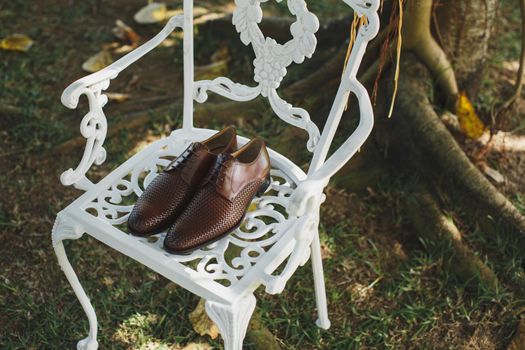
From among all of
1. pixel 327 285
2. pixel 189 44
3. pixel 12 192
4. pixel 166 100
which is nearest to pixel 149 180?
pixel 189 44

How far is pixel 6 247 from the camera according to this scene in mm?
2928

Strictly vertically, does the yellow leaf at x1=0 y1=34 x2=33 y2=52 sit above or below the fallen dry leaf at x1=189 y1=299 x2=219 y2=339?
above

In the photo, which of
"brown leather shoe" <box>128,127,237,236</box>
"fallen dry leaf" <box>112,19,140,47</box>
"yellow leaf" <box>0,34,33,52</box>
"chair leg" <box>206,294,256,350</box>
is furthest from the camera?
Answer: "fallen dry leaf" <box>112,19,140,47</box>

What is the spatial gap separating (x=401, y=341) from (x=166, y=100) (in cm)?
184

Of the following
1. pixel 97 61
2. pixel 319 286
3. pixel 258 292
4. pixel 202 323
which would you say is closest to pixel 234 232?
Answer: pixel 319 286

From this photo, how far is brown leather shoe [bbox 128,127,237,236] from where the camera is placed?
2.11 meters

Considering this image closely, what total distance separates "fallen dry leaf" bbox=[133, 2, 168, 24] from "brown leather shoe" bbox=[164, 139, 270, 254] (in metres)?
2.23

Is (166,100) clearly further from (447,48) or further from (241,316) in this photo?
(241,316)

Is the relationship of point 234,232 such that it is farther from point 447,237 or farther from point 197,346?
point 447,237

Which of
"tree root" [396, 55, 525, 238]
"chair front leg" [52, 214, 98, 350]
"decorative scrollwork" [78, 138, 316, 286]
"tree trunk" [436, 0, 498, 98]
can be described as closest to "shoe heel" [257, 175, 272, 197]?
"decorative scrollwork" [78, 138, 316, 286]

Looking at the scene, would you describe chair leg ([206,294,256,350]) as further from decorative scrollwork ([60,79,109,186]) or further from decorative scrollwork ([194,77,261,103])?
decorative scrollwork ([194,77,261,103])

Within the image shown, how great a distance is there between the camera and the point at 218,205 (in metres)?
2.11

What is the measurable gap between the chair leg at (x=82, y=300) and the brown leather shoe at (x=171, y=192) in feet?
0.86

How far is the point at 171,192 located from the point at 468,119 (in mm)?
1605
